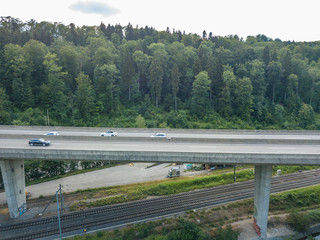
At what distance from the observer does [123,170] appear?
44.9 metres

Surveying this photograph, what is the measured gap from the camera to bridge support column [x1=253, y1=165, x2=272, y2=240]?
974 inches

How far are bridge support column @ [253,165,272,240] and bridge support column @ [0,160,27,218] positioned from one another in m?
30.4

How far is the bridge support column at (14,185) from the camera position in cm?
2733

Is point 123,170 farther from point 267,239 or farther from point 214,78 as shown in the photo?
point 214,78

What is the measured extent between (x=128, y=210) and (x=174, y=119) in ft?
110

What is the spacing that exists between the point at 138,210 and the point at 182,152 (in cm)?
1257

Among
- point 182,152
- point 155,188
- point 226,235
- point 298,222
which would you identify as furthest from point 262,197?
point 155,188

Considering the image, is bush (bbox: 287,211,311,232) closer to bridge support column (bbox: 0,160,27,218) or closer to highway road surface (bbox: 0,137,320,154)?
highway road surface (bbox: 0,137,320,154)

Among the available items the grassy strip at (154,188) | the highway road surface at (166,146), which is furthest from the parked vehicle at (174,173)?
the highway road surface at (166,146)

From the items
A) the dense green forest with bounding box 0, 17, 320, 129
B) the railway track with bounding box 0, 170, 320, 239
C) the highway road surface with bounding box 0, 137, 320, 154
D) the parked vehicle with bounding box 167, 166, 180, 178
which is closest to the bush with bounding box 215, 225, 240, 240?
the railway track with bounding box 0, 170, 320, 239

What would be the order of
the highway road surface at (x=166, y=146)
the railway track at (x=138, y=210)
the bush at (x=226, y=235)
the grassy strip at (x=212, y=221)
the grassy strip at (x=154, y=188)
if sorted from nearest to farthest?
the bush at (x=226, y=235), the grassy strip at (x=212, y=221), the railway track at (x=138, y=210), the highway road surface at (x=166, y=146), the grassy strip at (x=154, y=188)

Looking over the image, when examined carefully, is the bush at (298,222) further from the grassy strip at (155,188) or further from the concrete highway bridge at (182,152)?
the grassy strip at (155,188)

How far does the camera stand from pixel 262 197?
2527cm

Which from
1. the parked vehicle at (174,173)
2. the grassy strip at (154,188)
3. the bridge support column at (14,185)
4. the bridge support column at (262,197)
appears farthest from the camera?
the parked vehicle at (174,173)
